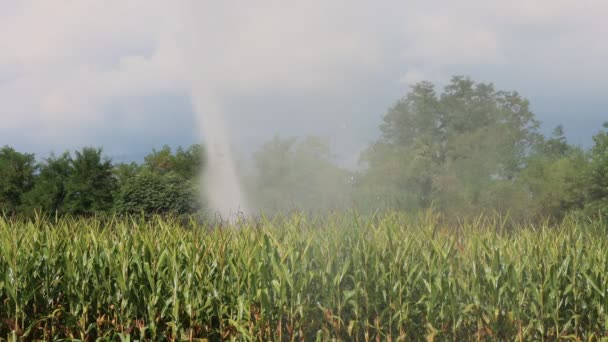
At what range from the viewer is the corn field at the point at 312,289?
567 cm


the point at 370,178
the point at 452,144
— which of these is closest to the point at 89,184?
the point at 370,178

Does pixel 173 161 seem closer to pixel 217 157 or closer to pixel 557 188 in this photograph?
pixel 217 157

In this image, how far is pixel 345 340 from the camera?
5777mm

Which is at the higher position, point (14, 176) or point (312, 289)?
point (14, 176)

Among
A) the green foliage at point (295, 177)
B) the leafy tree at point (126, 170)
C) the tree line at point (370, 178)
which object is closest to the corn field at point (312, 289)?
the tree line at point (370, 178)

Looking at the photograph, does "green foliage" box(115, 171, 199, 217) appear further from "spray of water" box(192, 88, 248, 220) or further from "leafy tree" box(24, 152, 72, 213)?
"leafy tree" box(24, 152, 72, 213)

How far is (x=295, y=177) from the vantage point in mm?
22953

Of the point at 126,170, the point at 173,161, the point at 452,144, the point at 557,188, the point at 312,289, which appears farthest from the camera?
the point at 452,144

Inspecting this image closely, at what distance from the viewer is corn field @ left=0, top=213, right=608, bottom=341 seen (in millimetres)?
5672

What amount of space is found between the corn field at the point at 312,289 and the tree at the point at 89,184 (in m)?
13.9

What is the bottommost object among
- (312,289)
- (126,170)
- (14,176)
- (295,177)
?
(312,289)

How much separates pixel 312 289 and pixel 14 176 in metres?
19.1

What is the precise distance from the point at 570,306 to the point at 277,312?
8.32ft

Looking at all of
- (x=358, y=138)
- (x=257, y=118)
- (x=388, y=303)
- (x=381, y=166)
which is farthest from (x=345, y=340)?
(x=358, y=138)
